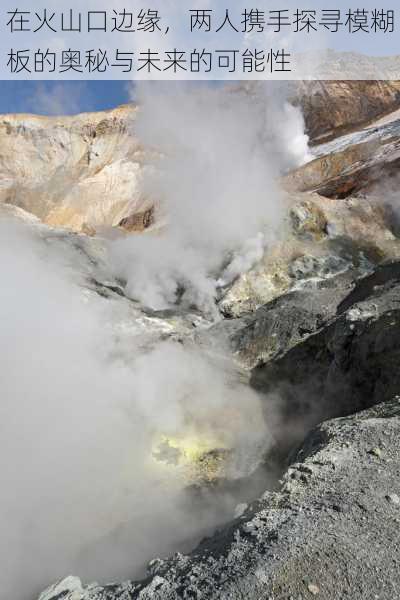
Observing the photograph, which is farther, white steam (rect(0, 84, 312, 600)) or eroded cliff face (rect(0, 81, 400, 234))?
eroded cliff face (rect(0, 81, 400, 234))

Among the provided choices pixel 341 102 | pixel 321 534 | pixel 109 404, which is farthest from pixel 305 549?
pixel 341 102

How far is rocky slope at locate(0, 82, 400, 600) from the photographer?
3.44 meters

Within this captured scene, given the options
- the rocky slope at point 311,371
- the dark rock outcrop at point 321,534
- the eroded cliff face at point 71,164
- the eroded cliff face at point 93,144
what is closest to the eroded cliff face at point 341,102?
the eroded cliff face at point 93,144

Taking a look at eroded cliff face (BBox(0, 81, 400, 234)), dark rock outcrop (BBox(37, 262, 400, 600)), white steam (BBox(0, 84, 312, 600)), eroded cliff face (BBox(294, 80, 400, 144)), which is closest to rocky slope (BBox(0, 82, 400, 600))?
dark rock outcrop (BBox(37, 262, 400, 600))

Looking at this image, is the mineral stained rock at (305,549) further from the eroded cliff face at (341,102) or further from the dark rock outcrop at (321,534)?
the eroded cliff face at (341,102)

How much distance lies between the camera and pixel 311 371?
10055mm

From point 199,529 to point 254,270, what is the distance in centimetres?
1110

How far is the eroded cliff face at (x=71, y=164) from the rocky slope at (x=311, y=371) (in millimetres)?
2100

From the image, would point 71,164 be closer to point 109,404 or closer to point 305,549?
point 109,404

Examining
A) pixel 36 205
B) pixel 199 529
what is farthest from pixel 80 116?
pixel 199 529

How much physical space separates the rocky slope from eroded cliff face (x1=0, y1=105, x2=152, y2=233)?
2100 millimetres

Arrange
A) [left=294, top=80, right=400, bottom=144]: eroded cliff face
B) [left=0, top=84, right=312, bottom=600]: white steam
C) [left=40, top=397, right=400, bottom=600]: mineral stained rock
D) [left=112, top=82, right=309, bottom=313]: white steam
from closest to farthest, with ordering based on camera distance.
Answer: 1. [left=40, top=397, right=400, bottom=600]: mineral stained rock
2. [left=0, top=84, right=312, bottom=600]: white steam
3. [left=112, top=82, right=309, bottom=313]: white steam
4. [left=294, top=80, right=400, bottom=144]: eroded cliff face

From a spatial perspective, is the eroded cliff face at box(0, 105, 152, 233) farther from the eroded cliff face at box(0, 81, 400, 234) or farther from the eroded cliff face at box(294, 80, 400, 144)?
the eroded cliff face at box(294, 80, 400, 144)

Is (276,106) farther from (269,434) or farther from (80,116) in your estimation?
(269,434)
